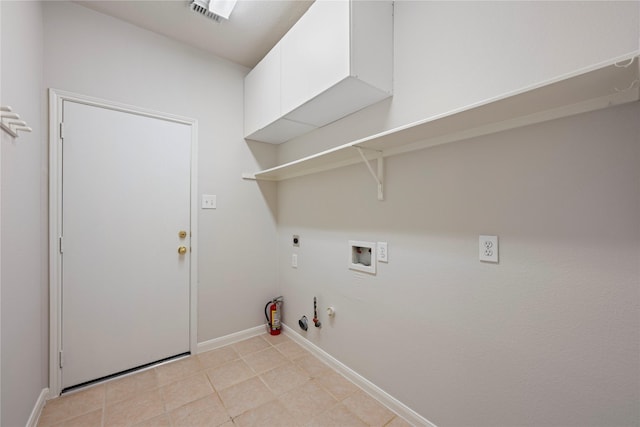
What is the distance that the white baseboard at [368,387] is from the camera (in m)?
1.48

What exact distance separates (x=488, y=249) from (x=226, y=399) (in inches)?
72.3

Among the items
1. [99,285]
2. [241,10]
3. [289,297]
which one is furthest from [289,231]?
[241,10]

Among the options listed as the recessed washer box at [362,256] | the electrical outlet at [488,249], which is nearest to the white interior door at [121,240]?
the recessed washer box at [362,256]

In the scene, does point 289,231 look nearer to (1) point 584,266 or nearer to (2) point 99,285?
(2) point 99,285

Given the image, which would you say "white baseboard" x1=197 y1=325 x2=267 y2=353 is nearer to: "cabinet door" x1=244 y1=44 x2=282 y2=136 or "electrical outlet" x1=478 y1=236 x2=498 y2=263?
"cabinet door" x1=244 y1=44 x2=282 y2=136

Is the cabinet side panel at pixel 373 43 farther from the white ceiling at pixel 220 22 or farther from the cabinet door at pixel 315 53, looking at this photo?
the white ceiling at pixel 220 22

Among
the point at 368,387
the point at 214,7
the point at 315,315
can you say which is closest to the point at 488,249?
the point at 368,387

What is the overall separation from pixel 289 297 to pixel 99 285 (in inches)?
59.8

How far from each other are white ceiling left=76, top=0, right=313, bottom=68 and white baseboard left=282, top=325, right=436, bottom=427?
8.70 feet

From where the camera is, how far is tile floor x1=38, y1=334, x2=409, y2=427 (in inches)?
60.6

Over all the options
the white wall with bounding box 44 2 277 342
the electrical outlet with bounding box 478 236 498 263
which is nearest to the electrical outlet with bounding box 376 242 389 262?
the electrical outlet with bounding box 478 236 498 263

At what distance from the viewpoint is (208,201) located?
92.4 inches

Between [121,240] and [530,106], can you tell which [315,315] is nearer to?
[121,240]

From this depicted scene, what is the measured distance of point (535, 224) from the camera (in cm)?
106
